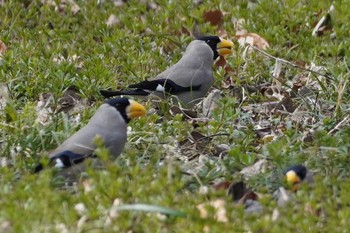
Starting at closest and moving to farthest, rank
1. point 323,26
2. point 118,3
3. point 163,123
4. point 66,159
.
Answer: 1. point 66,159
2. point 163,123
3. point 323,26
4. point 118,3

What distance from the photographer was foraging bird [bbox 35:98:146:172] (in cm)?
513

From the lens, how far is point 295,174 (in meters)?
5.03

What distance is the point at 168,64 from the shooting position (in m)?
8.04

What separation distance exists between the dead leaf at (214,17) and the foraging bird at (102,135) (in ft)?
11.9

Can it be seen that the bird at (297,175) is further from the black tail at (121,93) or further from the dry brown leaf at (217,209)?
the black tail at (121,93)

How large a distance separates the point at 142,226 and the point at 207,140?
2060 millimetres

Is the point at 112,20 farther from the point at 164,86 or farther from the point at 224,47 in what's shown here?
the point at 164,86

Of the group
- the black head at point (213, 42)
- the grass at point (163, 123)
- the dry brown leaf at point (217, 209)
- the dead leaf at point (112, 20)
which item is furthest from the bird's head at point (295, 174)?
the dead leaf at point (112, 20)

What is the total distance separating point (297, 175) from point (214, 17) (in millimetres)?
4361

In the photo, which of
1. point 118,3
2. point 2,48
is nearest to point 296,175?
point 2,48

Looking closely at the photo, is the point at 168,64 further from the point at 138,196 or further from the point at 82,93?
the point at 138,196

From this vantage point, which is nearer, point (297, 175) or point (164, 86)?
point (297, 175)

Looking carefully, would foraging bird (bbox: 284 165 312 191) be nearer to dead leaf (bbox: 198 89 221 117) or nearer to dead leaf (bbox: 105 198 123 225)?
dead leaf (bbox: 105 198 123 225)

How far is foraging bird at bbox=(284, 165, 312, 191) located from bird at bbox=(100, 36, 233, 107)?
6.63 feet
